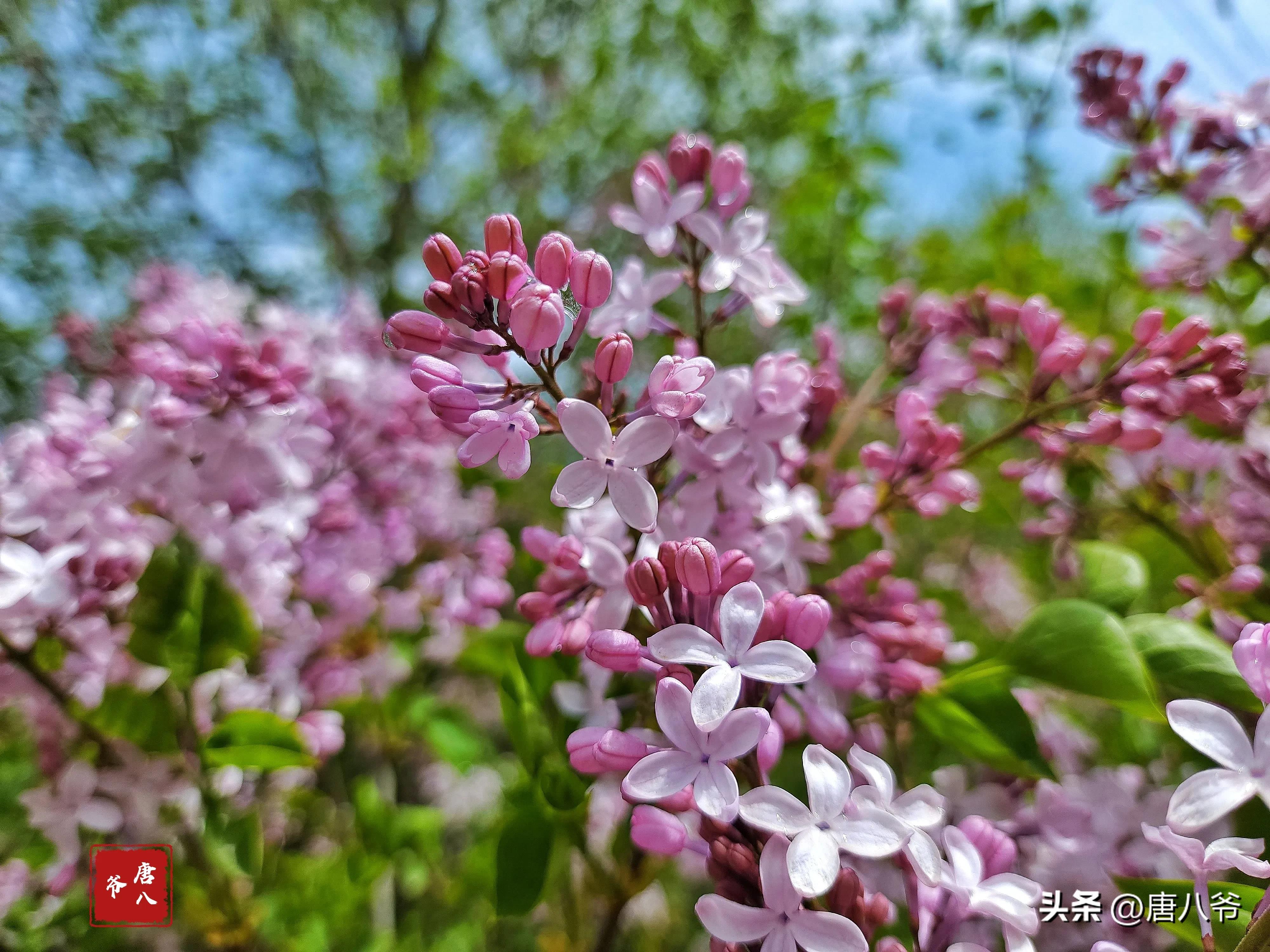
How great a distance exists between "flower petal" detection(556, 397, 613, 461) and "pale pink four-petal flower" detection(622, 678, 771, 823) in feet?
0.48

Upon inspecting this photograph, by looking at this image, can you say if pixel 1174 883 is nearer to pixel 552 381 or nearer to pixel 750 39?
pixel 552 381

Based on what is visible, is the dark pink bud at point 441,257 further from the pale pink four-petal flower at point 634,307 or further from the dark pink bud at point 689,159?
the dark pink bud at point 689,159

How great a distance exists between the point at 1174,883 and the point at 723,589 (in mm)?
371

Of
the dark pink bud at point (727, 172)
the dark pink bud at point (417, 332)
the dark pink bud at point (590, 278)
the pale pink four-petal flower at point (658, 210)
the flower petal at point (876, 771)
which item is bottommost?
the flower petal at point (876, 771)

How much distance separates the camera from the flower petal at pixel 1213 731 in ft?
1.32

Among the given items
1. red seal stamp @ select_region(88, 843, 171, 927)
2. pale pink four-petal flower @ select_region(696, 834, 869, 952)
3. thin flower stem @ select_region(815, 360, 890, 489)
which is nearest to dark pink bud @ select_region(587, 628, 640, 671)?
pale pink four-petal flower @ select_region(696, 834, 869, 952)

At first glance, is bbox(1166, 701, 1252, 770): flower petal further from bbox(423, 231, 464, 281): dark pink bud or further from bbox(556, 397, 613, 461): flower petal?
bbox(423, 231, 464, 281): dark pink bud

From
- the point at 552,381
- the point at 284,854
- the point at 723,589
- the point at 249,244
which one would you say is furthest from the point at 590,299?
the point at 249,244

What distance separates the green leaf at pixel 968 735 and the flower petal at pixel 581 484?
0.39 metres

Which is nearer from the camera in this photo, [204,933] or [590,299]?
[590,299]

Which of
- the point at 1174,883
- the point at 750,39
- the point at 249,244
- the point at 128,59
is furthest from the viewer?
the point at 249,244

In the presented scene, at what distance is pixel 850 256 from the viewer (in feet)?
4.91

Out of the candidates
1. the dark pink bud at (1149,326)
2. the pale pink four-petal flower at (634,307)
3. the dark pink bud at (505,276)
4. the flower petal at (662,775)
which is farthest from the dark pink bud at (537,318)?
the dark pink bud at (1149,326)

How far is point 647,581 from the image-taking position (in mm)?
455
